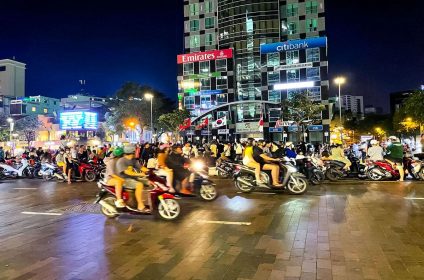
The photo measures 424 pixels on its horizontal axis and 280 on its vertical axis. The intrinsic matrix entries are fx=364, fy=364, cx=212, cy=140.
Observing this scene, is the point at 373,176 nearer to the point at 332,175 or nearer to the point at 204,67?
the point at 332,175

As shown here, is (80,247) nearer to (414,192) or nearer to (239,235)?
(239,235)

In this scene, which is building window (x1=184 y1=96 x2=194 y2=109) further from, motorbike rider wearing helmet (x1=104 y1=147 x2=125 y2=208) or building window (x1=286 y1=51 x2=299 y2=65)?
motorbike rider wearing helmet (x1=104 y1=147 x2=125 y2=208)

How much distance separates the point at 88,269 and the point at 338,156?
38.1 feet

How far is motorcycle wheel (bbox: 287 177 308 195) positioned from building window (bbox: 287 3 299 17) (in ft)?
159

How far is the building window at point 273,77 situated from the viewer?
52625 mm

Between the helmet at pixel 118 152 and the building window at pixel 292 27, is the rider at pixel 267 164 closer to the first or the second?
the helmet at pixel 118 152

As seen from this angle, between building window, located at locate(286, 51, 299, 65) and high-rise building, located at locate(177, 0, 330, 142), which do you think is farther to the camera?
building window, located at locate(286, 51, 299, 65)

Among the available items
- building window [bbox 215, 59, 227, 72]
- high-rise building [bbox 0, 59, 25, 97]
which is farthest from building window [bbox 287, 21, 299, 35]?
high-rise building [bbox 0, 59, 25, 97]

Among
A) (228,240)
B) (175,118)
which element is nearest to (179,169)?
(228,240)

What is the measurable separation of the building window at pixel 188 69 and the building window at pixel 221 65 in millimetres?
4123

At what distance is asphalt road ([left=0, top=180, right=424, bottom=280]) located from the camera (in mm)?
4801

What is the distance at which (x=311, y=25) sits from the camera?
2098 inches

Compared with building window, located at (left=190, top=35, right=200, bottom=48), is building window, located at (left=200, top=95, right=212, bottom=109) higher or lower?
lower

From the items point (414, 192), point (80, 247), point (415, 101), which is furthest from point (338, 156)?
point (415, 101)
